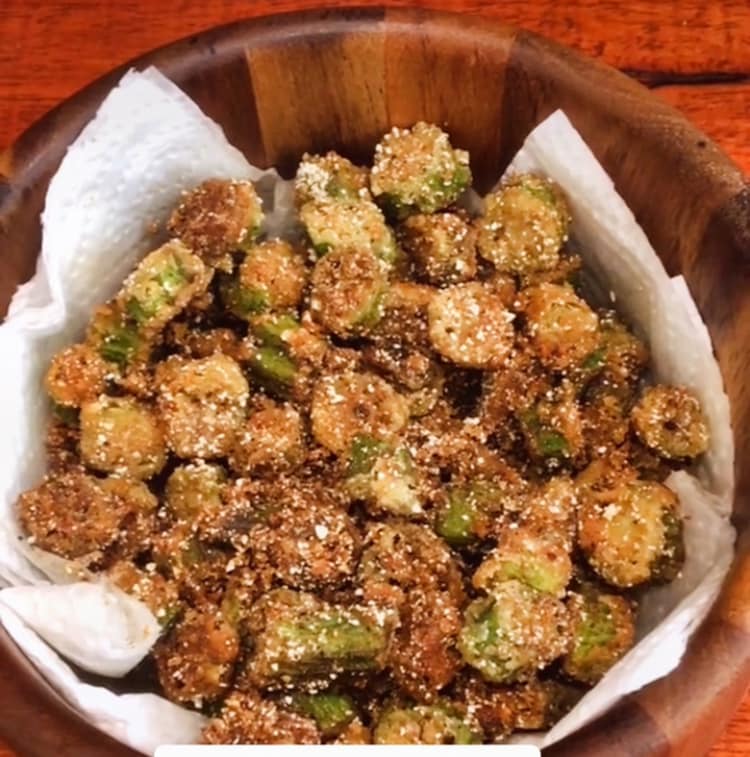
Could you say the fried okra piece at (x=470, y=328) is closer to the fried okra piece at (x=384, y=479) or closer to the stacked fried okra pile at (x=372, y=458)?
the stacked fried okra pile at (x=372, y=458)

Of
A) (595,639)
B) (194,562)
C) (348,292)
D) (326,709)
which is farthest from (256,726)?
(348,292)

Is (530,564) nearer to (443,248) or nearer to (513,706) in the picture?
(513,706)

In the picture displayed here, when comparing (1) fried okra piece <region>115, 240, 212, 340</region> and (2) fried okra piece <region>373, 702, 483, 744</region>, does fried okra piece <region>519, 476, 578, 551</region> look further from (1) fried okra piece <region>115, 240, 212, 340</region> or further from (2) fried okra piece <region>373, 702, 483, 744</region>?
(1) fried okra piece <region>115, 240, 212, 340</region>

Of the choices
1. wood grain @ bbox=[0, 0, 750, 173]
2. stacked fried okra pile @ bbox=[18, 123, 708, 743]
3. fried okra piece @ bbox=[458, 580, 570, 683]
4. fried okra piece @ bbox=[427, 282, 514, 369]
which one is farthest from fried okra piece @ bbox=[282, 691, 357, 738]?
wood grain @ bbox=[0, 0, 750, 173]

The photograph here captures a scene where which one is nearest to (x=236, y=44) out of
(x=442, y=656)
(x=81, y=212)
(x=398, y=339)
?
(x=81, y=212)

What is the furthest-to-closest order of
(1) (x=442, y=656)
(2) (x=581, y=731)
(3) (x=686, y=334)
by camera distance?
(3) (x=686, y=334), (1) (x=442, y=656), (2) (x=581, y=731)

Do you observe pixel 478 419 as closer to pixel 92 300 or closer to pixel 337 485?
pixel 337 485

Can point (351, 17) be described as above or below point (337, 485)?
above
